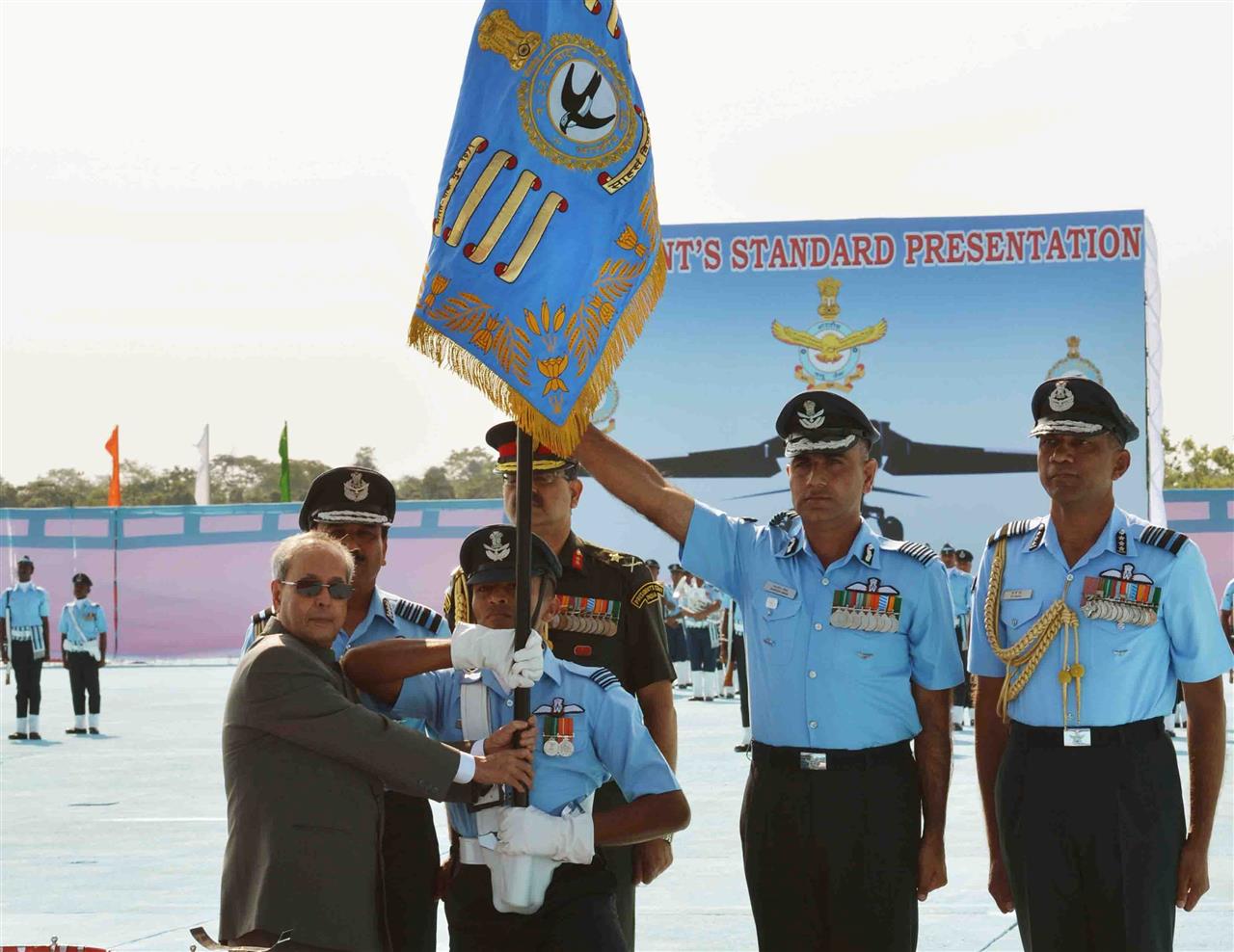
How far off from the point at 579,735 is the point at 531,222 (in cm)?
125

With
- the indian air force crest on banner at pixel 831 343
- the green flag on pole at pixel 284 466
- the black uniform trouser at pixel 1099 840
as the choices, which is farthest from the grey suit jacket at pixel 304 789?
the green flag on pole at pixel 284 466

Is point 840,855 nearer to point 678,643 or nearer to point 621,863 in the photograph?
point 621,863

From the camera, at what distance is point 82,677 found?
57.4ft

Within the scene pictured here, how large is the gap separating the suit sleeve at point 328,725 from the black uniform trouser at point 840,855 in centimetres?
111

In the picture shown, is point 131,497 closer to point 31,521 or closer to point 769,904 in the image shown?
point 31,521

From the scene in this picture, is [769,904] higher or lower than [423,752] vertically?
lower

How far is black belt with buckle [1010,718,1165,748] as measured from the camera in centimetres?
432

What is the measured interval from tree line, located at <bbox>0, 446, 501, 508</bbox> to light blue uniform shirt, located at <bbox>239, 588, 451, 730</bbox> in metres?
64.0

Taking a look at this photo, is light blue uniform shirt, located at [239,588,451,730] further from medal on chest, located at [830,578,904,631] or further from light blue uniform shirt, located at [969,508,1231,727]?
light blue uniform shirt, located at [969,508,1231,727]

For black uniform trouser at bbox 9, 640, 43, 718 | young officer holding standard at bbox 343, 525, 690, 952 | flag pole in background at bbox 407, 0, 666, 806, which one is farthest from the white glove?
black uniform trouser at bbox 9, 640, 43, 718

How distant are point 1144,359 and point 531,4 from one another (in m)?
17.8

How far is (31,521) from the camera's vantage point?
36406mm

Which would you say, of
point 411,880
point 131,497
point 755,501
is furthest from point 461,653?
point 131,497

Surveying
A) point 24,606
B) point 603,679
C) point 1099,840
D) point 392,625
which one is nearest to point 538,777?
point 603,679
